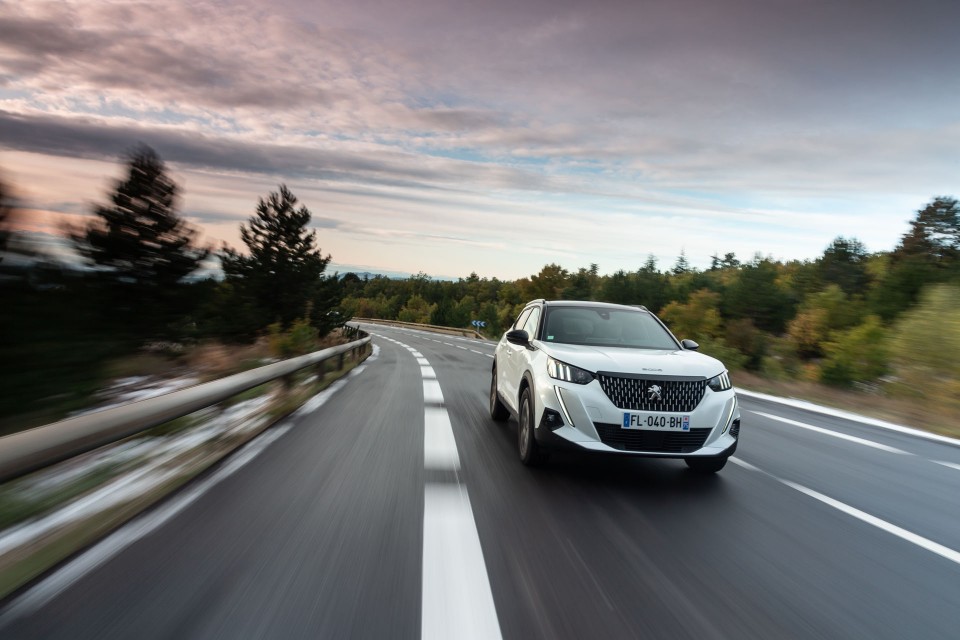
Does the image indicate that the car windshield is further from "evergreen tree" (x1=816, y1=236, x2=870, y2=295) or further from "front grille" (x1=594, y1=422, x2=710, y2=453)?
"evergreen tree" (x1=816, y1=236, x2=870, y2=295)

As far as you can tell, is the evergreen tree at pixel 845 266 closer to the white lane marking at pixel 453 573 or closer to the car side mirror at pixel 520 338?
the car side mirror at pixel 520 338

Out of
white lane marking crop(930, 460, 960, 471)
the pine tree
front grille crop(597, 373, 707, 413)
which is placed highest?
the pine tree

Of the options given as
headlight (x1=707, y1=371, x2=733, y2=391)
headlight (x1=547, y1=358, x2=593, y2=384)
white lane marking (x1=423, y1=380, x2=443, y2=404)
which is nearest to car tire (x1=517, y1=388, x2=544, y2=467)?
headlight (x1=547, y1=358, x2=593, y2=384)

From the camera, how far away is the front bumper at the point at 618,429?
16.0 ft

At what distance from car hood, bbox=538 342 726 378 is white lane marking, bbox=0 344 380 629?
3.04m

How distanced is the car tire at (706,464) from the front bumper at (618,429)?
9 cm

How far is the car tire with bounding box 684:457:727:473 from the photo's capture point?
16.7 ft

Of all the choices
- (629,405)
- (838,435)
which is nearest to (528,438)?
(629,405)

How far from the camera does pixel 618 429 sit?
16.0ft

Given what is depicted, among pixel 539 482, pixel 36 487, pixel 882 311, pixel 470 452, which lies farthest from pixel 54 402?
pixel 882 311

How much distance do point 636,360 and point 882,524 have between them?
2138 mm

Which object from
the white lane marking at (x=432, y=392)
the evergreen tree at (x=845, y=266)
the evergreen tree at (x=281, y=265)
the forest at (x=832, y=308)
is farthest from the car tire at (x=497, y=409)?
the evergreen tree at (x=845, y=266)

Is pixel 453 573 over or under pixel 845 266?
under

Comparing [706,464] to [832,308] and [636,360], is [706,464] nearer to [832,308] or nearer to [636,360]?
[636,360]
